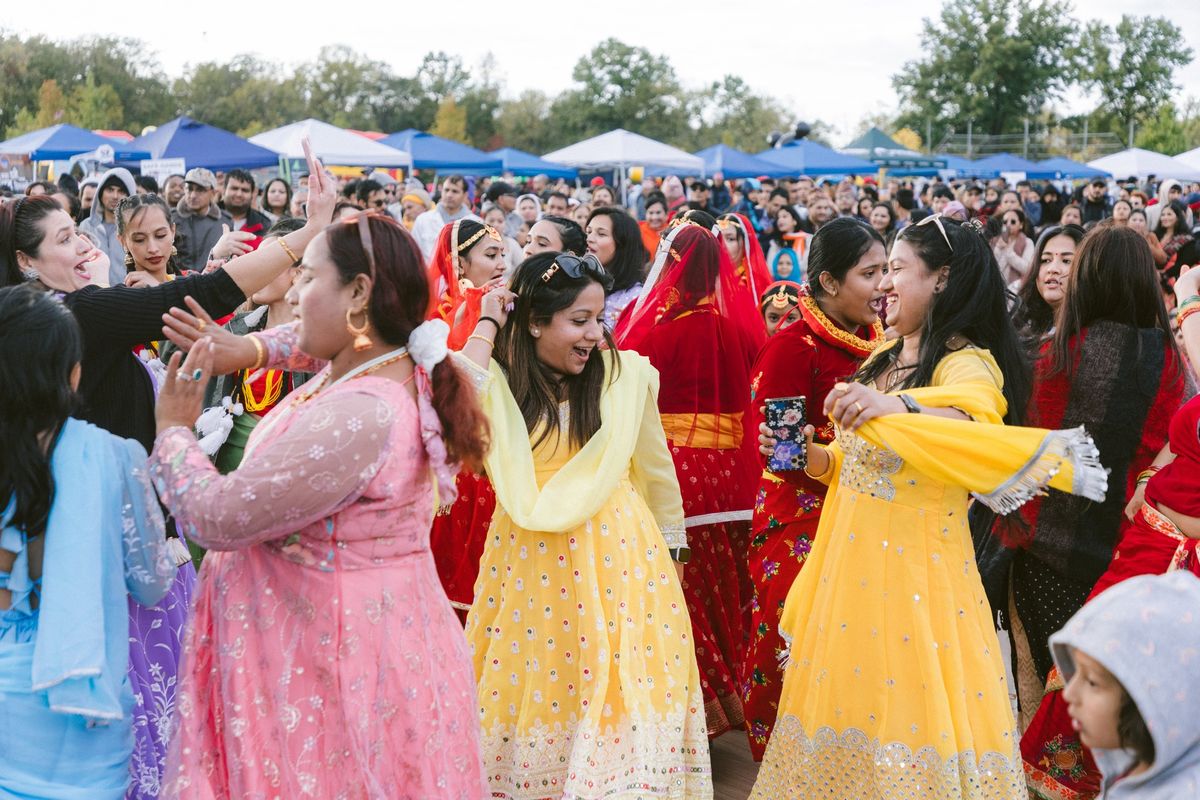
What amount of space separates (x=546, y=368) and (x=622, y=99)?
76505 mm

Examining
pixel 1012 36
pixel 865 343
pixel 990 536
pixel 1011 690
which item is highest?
pixel 1012 36

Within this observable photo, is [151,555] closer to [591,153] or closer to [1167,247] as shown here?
[1167,247]

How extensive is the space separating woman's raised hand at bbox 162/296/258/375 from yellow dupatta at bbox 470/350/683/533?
745 mm

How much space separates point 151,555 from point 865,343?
246 centimetres

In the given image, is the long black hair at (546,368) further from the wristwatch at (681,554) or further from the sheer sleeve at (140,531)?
the sheer sleeve at (140,531)

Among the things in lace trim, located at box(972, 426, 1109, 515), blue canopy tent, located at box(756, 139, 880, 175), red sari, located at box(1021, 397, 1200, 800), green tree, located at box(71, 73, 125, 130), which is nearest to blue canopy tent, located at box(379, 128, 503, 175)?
blue canopy tent, located at box(756, 139, 880, 175)

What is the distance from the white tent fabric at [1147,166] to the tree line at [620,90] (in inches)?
1372

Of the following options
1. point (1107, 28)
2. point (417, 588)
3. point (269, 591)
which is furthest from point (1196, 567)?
point (1107, 28)

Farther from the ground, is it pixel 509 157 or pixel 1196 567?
pixel 509 157

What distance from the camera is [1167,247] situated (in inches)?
460

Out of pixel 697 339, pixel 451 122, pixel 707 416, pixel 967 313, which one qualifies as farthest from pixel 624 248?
pixel 451 122

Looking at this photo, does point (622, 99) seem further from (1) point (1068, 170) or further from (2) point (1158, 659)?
(2) point (1158, 659)

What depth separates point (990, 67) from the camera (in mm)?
68875

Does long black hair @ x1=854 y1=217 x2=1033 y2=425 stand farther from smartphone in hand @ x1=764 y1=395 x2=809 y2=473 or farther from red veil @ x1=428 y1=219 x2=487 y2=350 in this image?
red veil @ x1=428 y1=219 x2=487 y2=350
